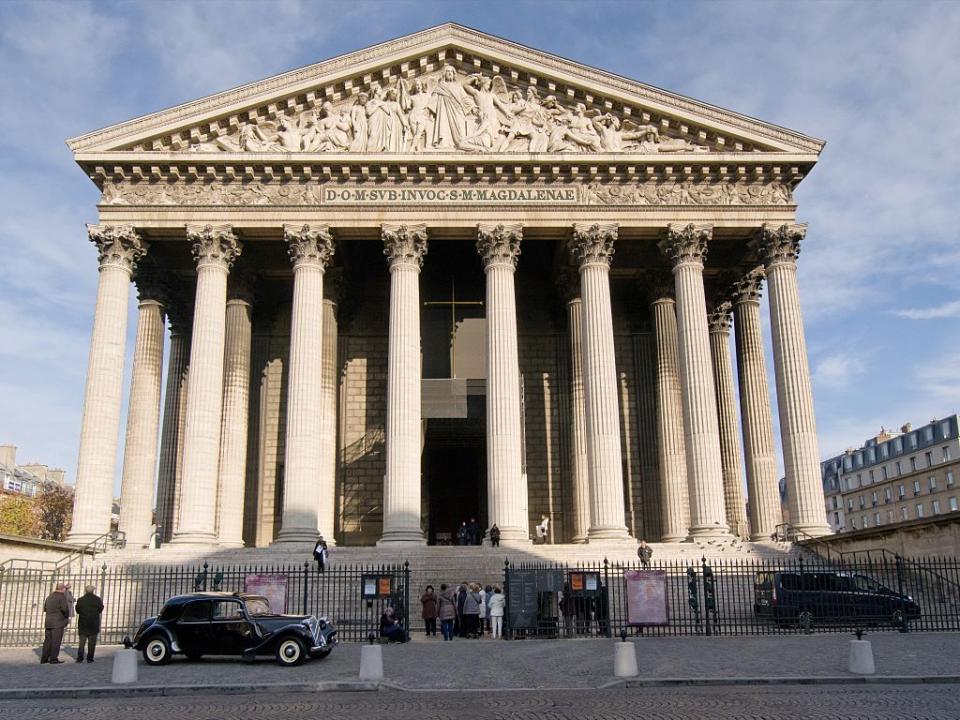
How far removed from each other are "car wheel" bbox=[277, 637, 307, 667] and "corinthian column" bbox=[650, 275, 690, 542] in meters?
19.0

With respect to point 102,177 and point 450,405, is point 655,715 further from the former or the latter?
point 102,177

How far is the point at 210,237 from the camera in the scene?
3184 centimetres

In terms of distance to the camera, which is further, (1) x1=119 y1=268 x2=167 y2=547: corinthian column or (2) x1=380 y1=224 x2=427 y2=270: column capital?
(1) x1=119 y1=268 x2=167 y2=547: corinthian column

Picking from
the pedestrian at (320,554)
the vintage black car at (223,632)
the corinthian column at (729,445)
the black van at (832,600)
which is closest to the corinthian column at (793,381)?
the corinthian column at (729,445)

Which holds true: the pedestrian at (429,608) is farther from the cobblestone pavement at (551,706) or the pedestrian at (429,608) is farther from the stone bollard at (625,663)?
the cobblestone pavement at (551,706)

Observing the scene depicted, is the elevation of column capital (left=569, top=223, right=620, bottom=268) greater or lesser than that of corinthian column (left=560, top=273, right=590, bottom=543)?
greater

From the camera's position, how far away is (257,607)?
17828 millimetres

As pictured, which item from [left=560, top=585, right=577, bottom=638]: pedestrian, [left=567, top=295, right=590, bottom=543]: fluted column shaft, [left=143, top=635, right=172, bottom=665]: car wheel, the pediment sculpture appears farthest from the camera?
[left=567, top=295, right=590, bottom=543]: fluted column shaft

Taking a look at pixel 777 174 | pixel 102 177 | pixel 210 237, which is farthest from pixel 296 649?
pixel 777 174

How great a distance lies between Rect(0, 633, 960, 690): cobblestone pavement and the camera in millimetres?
14258

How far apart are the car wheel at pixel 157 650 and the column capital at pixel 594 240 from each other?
66.1 feet

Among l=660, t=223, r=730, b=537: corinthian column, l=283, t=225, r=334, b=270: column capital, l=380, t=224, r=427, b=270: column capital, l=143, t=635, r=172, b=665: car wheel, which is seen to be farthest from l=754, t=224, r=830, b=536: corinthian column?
l=143, t=635, r=172, b=665: car wheel

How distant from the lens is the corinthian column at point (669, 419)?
33938 millimetres

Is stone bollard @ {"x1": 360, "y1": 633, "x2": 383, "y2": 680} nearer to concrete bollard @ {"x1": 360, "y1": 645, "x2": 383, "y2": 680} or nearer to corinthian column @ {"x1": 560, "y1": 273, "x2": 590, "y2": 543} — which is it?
concrete bollard @ {"x1": 360, "y1": 645, "x2": 383, "y2": 680}
